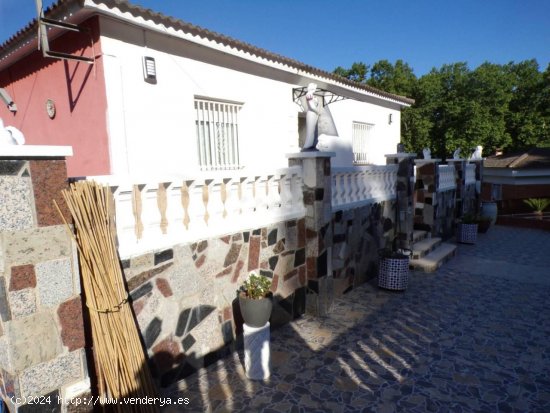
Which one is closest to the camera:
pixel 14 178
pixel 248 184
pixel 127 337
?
pixel 14 178

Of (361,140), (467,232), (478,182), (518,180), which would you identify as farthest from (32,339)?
(518,180)

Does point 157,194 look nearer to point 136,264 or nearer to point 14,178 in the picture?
point 136,264

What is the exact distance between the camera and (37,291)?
221cm

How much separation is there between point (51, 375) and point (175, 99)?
482 cm

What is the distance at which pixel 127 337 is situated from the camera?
2.62m

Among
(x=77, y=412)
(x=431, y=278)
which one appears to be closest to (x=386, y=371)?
(x=77, y=412)

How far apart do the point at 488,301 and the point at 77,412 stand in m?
5.51

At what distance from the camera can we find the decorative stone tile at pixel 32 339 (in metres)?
2.11

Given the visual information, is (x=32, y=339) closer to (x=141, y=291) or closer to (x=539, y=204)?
(x=141, y=291)

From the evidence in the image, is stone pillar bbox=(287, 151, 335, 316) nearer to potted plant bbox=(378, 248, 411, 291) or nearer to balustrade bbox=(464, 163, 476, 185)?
potted plant bbox=(378, 248, 411, 291)

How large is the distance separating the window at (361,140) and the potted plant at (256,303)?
8.81 metres

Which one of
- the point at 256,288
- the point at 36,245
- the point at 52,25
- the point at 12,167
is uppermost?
the point at 52,25

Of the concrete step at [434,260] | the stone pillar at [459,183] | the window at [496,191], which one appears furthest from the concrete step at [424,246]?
the window at [496,191]

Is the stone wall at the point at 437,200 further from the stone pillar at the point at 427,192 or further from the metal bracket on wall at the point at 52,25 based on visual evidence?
the metal bracket on wall at the point at 52,25
